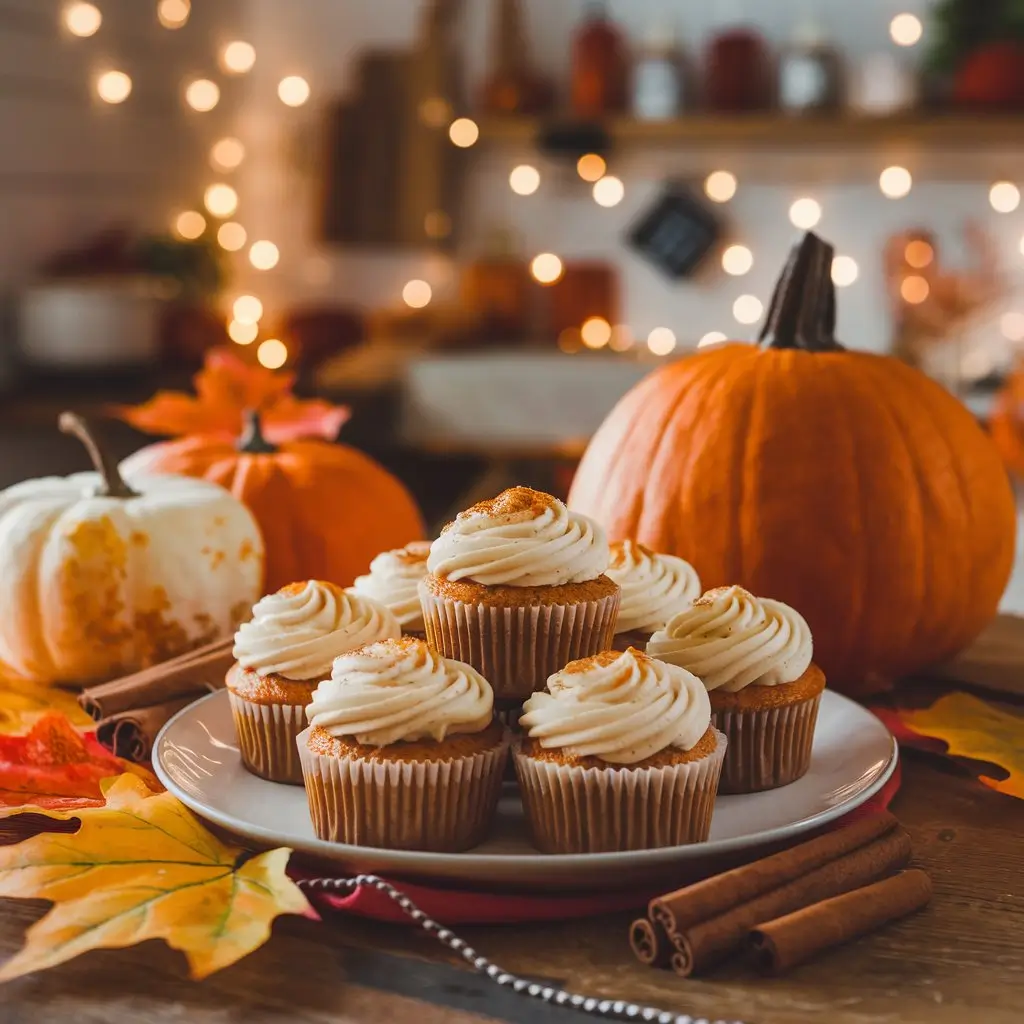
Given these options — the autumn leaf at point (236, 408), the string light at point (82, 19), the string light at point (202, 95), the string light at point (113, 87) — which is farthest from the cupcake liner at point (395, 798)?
the string light at point (202, 95)

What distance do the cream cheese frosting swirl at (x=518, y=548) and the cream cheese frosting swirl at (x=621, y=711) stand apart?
0.11 metres

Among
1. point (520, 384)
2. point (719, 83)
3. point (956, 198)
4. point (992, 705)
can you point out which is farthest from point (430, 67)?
point (992, 705)

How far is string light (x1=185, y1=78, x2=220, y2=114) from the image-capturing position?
423cm

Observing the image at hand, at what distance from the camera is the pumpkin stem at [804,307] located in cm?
116

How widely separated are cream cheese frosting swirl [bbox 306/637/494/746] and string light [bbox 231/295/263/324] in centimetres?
390

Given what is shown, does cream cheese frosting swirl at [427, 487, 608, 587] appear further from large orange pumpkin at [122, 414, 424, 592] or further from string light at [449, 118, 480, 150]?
string light at [449, 118, 480, 150]

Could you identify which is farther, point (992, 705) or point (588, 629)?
point (992, 705)

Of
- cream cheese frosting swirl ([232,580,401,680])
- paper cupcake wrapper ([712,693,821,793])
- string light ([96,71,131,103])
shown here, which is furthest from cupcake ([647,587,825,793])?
string light ([96,71,131,103])

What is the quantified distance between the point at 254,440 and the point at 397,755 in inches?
29.1

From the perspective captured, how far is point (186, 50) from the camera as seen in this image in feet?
13.7

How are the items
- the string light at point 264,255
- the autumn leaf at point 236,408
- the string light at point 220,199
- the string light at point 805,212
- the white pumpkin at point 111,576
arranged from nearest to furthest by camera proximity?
the white pumpkin at point 111,576 < the autumn leaf at point 236,408 < the string light at point 805,212 < the string light at point 220,199 < the string light at point 264,255

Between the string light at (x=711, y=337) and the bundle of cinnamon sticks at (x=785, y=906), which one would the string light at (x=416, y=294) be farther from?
the bundle of cinnamon sticks at (x=785, y=906)

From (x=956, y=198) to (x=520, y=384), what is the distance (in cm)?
152

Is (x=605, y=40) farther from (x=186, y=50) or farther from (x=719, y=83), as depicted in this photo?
(x=186, y=50)
